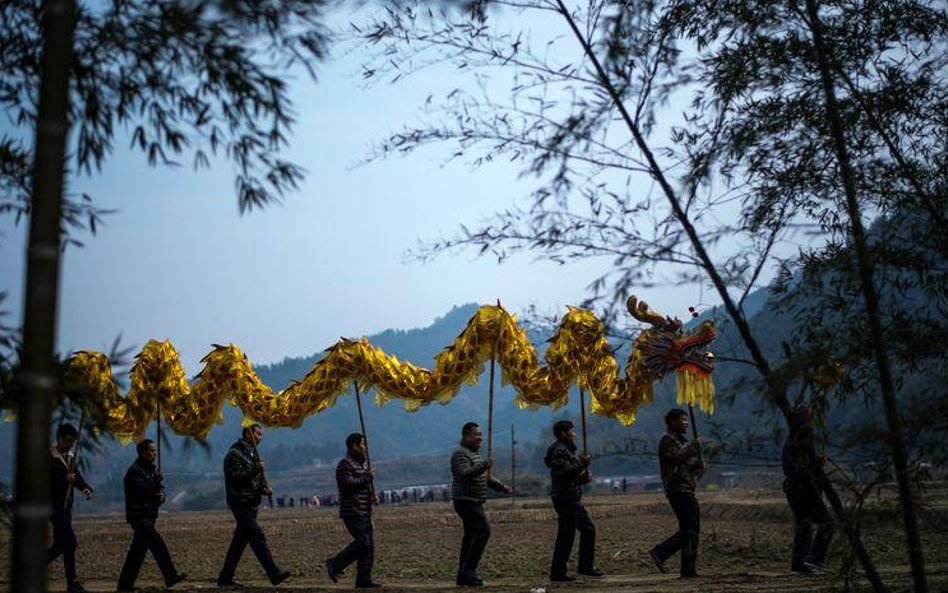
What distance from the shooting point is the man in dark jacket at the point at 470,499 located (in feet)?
44.5

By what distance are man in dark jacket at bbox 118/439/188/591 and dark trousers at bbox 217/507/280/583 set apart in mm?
670

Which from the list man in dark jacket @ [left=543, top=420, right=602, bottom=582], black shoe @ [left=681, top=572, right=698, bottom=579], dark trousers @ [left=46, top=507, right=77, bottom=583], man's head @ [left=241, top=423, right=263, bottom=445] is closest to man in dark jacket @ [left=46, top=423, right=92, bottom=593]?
dark trousers @ [left=46, top=507, right=77, bottom=583]

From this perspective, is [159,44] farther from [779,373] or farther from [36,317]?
[779,373]

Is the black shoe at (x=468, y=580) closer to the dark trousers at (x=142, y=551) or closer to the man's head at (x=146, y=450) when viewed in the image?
the dark trousers at (x=142, y=551)

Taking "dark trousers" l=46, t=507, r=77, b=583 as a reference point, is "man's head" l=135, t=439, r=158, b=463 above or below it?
above

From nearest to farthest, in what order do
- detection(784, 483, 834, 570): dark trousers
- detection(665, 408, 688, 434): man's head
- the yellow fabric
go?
detection(784, 483, 834, 570): dark trousers
detection(665, 408, 688, 434): man's head
the yellow fabric

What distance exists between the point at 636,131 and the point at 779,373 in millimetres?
1832

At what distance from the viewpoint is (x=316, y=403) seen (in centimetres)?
1839

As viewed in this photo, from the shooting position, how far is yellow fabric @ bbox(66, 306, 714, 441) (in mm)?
16375

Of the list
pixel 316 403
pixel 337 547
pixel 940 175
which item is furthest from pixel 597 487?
pixel 940 175

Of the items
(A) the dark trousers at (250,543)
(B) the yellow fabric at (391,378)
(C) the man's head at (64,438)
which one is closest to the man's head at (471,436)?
(B) the yellow fabric at (391,378)

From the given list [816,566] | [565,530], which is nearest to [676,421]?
[565,530]

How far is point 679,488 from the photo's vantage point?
535 inches

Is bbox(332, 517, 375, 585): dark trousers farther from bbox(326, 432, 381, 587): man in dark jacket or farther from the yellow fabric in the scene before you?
the yellow fabric
